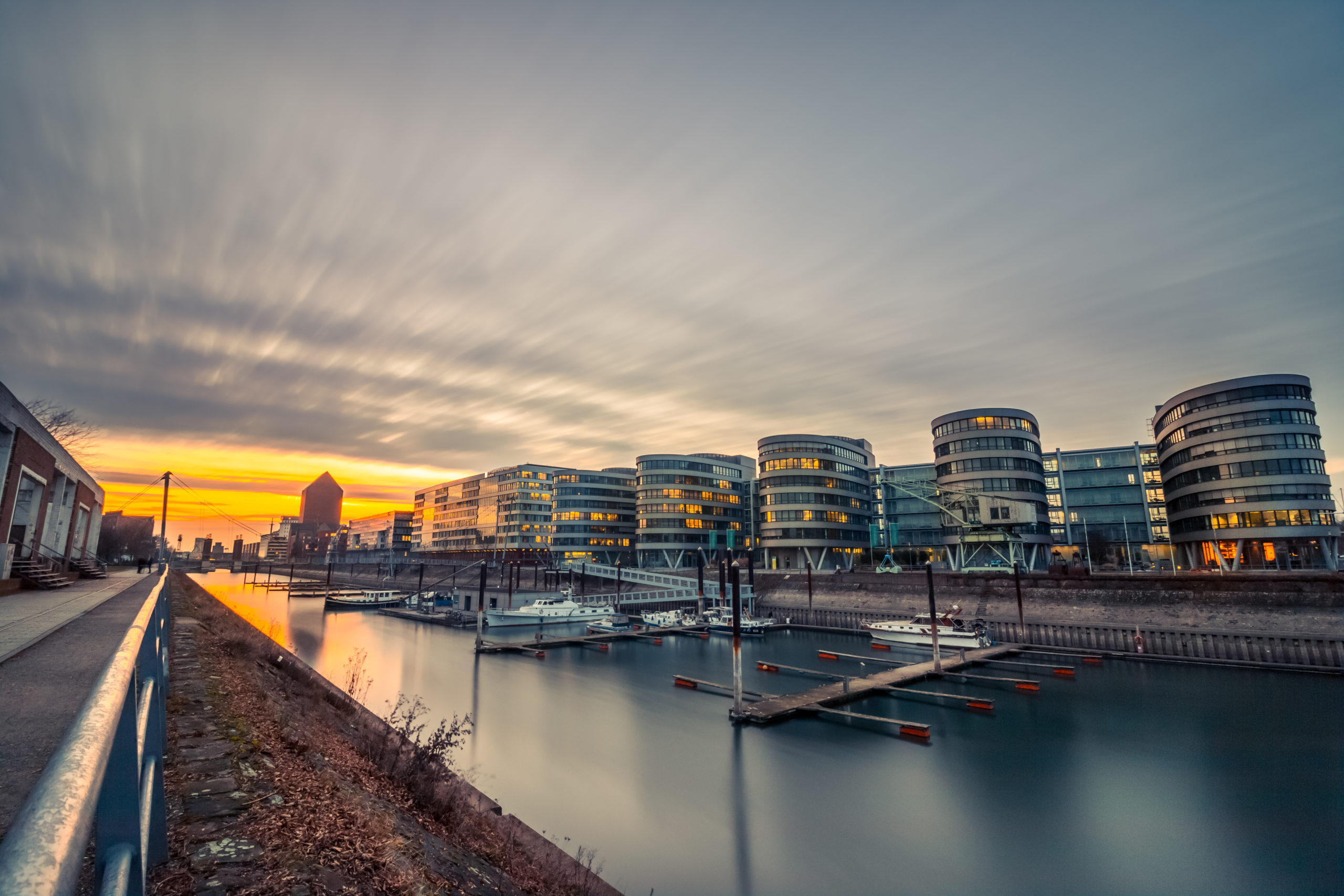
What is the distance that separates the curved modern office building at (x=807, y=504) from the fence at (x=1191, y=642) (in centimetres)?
4522

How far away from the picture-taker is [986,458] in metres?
90.2

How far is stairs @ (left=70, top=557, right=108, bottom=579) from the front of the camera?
42.2 m

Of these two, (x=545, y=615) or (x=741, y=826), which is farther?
(x=545, y=615)

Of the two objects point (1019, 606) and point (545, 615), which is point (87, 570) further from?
point (1019, 606)

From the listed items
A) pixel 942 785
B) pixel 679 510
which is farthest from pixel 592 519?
pixel 942 785

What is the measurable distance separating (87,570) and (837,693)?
51754 millimetres

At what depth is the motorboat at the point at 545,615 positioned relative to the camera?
77.3 meters

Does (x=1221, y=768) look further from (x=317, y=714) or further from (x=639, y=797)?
(x=317, y=714)

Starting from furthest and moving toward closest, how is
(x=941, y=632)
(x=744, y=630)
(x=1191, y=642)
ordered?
(x=744, y=630) < (x=941, y=632) < (x=1191, y=642)

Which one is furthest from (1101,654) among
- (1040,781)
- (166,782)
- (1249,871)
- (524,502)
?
(524,502)

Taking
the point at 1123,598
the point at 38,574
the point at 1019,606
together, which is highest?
the point at 38,574

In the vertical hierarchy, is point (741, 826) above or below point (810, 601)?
below

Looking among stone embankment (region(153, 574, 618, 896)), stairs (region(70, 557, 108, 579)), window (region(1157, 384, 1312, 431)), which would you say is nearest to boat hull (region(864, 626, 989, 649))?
stone embankment (region(153, 574, 618, 896))

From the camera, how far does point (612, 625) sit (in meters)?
76.3
